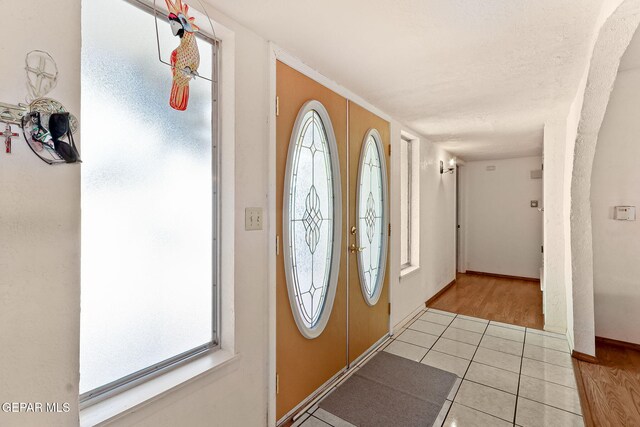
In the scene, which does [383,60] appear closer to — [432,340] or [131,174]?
[131,174]

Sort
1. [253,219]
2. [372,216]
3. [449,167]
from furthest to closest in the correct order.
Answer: [449,167], [372,216], [253,219]

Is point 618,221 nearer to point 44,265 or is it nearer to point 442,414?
point 442,414

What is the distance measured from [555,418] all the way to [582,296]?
1.15m

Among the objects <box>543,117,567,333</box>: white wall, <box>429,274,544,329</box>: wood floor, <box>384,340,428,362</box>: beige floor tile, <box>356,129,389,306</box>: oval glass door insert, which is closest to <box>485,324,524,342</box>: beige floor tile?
<box>429,274,544,329</box>: wood floor

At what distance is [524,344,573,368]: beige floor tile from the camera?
2551 millimetres

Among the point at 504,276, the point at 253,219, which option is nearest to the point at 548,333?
the point at 504,276

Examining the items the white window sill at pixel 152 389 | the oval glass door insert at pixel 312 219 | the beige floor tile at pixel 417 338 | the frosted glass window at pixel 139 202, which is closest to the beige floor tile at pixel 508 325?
the beige floor tile at pixel 417 338

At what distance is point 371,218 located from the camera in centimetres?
276

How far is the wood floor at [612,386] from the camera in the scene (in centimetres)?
187

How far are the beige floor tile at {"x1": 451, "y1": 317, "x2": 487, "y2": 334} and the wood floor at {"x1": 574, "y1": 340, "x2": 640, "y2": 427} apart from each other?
0.83m

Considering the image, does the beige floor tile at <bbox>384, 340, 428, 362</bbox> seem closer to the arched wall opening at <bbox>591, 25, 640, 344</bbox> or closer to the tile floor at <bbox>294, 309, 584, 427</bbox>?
the tile floor at <bbox>294, 309, 584, 427</bbox>

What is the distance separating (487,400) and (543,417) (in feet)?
1.00

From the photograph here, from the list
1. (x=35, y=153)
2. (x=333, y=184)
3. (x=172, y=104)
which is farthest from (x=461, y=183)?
(x=35, y=153)

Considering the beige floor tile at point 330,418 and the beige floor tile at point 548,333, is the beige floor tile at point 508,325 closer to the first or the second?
the beige floor tile at point 548,333
